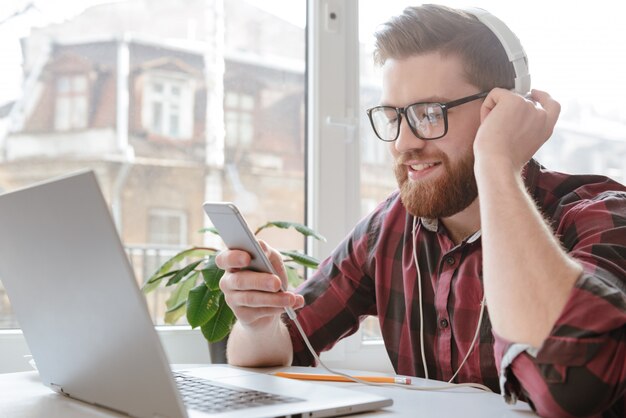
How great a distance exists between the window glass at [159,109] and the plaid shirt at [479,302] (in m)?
0.62

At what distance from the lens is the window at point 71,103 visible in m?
2.05

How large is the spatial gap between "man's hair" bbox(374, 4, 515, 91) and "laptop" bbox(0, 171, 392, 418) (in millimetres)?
730

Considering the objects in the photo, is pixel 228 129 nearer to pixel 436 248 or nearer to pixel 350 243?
pixel 350 243

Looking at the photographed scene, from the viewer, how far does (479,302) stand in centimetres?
143

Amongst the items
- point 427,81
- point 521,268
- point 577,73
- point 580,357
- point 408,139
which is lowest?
point 580,357

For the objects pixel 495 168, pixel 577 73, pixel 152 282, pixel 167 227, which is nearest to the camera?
pixel 495 168

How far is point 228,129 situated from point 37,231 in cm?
139

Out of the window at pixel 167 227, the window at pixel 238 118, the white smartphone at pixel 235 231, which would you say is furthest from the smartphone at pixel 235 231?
the window at pixel 238 118

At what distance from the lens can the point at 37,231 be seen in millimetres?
903

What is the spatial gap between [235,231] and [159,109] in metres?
1.11

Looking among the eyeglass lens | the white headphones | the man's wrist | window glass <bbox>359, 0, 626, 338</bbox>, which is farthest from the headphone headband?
window glass <bbox>359, 0, 626, 338</bbox>

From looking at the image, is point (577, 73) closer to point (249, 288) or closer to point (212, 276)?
point (212, 276)

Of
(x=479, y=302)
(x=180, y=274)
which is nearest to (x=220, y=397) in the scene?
(x=479, y=302)

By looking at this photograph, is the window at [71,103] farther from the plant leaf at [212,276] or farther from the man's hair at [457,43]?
the man's hair at [457,43]
